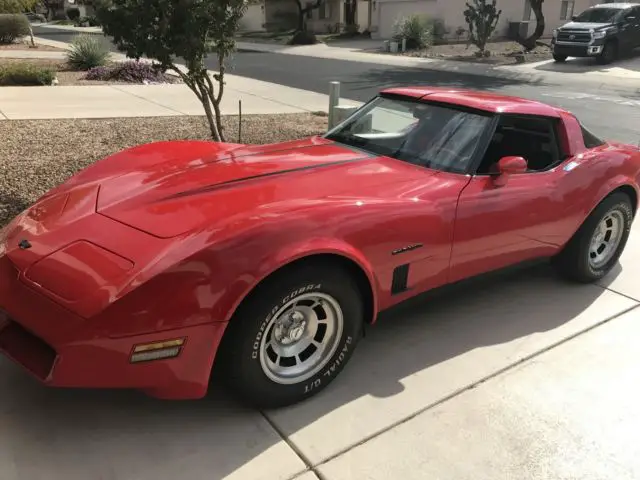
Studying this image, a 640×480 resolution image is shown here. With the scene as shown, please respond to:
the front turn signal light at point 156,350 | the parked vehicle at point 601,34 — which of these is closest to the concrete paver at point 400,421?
the front turn signal light at point 156,350

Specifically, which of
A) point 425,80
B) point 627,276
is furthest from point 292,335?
point 425,80

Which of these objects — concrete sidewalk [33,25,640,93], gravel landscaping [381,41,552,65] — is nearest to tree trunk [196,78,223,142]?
concrete sidewalk [33,25,640,93]

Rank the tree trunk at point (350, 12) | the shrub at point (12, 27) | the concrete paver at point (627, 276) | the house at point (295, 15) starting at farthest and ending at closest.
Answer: the house at point (295, 15)
the tree trunk at point (350, 12)
the shrub at point (12, 27)
the concrete paver at point (627, 276)

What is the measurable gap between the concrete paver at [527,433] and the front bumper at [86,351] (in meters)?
0.71

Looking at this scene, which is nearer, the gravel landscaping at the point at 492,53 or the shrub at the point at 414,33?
the gravel landscaping at the point at 492,53

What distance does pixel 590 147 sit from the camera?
13.2 feet

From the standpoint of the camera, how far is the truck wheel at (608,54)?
21109 millimetres

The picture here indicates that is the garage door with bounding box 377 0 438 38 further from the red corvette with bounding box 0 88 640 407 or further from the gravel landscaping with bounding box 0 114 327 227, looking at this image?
the red corvette with bounding box 0 88 640 407

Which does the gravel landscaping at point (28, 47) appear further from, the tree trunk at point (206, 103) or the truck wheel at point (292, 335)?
the truck wheel at point (292, 335)

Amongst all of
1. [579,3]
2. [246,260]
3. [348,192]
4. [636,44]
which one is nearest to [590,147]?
[348,192]

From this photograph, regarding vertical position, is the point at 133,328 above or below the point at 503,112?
below

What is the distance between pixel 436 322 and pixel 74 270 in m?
2.16

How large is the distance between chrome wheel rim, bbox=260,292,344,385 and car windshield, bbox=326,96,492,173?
1.17 meters

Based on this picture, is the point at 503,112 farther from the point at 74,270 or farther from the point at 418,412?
the point at 74,270
